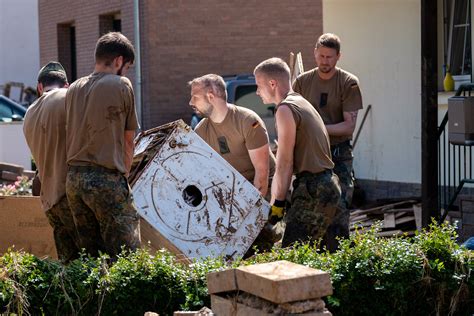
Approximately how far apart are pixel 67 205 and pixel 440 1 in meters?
6.94

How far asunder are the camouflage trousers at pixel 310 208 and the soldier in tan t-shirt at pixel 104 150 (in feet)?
3.60

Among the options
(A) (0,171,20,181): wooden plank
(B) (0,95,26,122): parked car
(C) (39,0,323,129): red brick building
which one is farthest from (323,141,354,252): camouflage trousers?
(C) (39,0,323,129): red brick building

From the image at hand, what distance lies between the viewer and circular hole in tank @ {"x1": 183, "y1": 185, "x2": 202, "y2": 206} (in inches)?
276

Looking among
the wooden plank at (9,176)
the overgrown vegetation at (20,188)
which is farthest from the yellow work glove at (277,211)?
the wooden plank at (9,176)

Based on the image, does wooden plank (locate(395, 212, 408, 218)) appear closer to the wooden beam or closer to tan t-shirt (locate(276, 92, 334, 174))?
the wooden beam

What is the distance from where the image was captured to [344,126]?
7.63 m

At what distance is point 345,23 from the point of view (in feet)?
43.2

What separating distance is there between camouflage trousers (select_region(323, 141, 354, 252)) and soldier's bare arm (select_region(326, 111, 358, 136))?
0.13 meters

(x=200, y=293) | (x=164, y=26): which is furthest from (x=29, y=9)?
(x=200, y=293)

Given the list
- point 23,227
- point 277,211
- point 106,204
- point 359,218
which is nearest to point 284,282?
point 106,204

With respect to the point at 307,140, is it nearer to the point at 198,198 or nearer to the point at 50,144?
the point at 198,198

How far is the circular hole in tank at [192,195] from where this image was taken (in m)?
7.00

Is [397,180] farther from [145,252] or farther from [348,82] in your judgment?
[145,252]

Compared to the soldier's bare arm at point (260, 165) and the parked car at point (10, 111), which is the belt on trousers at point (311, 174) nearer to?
the soldier's bare arm at point (260, 165)
